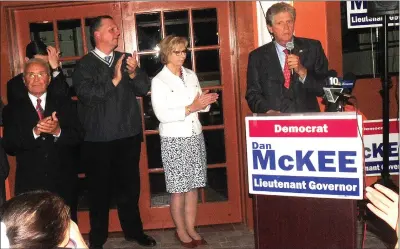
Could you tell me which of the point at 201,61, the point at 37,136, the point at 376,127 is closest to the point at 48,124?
the point at 37,136

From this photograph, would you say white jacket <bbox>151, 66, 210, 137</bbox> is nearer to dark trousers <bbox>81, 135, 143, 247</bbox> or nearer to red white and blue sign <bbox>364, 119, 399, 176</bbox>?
dark trousers <bbox>81, 135, 143, 247</bbox>

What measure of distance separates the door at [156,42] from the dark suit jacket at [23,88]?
2.72 feet

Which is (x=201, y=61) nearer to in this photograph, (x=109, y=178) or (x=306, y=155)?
(x=109, y=178)

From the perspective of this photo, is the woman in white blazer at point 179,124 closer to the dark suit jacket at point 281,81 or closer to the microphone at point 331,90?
the dark suit jacket at point 281,81

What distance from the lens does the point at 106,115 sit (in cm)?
381

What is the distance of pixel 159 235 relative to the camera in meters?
4.44

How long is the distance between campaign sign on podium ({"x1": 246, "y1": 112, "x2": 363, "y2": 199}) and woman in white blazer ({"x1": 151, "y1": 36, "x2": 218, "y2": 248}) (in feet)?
2.93

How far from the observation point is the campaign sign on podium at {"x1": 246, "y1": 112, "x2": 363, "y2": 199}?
2.72 meters

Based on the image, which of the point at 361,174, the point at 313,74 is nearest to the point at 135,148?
the point at 313,74

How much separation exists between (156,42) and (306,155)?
2113 mm

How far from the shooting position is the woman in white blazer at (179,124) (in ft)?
12.5

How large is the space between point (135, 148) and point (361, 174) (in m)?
1.92

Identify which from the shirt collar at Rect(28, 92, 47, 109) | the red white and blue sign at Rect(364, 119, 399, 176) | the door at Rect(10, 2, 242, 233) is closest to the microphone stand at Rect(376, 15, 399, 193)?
the red white and blue sign at Rect(364, 119, 399, 176)

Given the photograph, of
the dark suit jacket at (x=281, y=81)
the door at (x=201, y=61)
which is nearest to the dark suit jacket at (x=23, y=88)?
the door at (x=201, y=61)
